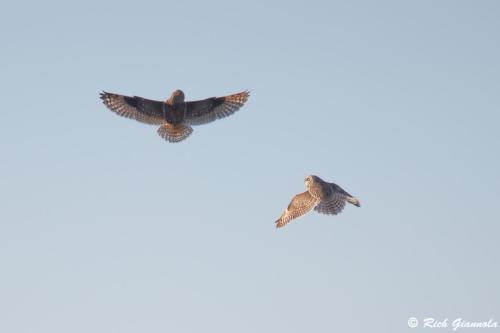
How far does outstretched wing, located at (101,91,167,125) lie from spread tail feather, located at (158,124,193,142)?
33cm

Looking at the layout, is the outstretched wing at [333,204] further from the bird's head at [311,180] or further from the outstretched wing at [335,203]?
the bird's head at [311,180]

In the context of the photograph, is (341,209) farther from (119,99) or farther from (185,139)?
(119,99)

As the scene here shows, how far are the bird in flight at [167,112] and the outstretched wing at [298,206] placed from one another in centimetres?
400

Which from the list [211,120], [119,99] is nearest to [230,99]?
[211,120]

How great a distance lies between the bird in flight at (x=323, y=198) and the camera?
105 feet

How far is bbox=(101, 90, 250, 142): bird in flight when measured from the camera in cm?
3409

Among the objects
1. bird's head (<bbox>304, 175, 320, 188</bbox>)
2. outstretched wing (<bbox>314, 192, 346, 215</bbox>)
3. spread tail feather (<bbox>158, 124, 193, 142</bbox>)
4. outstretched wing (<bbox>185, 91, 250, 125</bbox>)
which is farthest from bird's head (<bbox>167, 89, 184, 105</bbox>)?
outstretched wing (<bbox>314, 192, 346, 215</bbox>)

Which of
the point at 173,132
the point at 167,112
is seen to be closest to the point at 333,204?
the point at 173,132

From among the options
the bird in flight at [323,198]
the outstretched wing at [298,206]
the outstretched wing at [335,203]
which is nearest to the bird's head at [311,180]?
the bird in flight at [323,198]

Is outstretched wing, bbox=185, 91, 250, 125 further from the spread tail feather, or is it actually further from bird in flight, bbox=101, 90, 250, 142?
the spread tail feather

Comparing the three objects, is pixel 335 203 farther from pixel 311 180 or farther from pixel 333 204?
pixel 311 180

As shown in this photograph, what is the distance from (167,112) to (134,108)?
45.6 inches

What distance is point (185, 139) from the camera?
3425cm

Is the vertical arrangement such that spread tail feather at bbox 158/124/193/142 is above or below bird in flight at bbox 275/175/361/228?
above
